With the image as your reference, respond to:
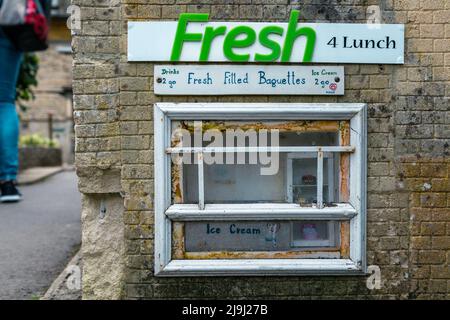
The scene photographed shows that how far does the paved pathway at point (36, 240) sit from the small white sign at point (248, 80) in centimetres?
221

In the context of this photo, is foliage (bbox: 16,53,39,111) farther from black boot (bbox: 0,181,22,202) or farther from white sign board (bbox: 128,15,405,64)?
white sign board (bbox: 128,15,405,64)

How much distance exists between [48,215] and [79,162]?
13.8 ft

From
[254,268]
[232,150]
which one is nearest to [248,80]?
[232,150]

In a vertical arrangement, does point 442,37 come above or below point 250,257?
above

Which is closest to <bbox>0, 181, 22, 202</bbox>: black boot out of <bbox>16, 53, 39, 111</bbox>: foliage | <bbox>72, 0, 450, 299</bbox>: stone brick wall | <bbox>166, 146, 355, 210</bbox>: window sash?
<bbox>16, 53, 39, 111</bbox>: foliage

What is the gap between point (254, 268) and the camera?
3.57 m

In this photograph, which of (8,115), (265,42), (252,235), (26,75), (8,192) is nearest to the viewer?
(265,42)

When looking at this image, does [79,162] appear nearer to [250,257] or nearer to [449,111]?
[250,257]

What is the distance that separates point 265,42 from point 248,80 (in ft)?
0.97

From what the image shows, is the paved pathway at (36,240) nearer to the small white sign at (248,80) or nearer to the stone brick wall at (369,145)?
the stone brick wall at (369,145)

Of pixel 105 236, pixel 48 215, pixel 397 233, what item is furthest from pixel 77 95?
pixel 48 215

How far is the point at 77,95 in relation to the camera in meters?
3.62

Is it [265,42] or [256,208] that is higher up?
[265,42]

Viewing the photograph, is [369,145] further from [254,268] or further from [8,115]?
[8,115]
